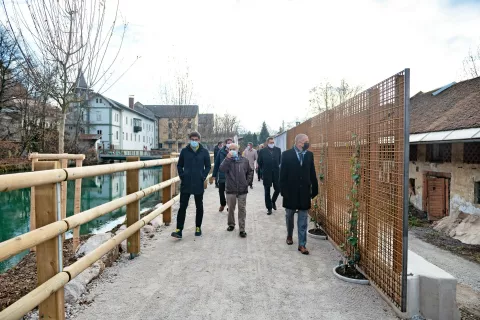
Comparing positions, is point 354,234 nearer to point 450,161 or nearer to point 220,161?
point 220,161

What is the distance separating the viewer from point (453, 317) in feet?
10.1

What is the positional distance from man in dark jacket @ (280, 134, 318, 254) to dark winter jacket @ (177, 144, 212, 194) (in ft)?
4.65

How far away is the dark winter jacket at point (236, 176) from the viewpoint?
6.30m

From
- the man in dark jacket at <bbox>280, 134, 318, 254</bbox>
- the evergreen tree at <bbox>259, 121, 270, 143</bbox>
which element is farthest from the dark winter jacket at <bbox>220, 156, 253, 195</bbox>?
the evergreen tree at <bbox>259, 121, 270, 143</bbox>

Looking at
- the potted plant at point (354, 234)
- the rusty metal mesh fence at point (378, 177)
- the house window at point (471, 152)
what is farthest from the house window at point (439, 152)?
the potted plant at point (354, 234)

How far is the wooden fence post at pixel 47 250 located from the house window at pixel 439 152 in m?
10.4

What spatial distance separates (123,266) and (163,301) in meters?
1.25

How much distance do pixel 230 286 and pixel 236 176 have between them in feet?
9.07

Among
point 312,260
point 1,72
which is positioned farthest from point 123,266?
point 1,72

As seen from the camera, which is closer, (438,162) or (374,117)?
(374,117)

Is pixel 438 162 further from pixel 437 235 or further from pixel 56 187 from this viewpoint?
pixel 56 187

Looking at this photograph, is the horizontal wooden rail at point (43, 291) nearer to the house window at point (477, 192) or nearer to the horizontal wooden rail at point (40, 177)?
the horizontal wooden rail at point (40, 177)

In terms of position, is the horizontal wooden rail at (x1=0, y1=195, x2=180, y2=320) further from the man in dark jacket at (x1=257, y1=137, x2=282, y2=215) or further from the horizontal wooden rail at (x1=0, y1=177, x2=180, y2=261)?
the man in dark jacket at (x1=257, y1=137, x2=282, y2=215)

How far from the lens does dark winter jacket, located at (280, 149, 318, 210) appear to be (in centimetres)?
517
